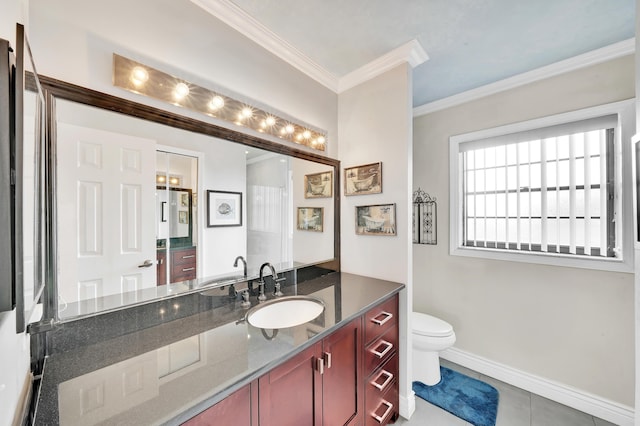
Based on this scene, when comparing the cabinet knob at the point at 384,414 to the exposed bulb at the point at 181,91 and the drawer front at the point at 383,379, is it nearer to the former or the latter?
the drawer front at the point at 383,379

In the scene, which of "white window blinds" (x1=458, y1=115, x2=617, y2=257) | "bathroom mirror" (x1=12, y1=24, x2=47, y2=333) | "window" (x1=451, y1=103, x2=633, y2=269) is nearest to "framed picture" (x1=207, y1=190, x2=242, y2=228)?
"bathroom mirror" (x1=12, y1=24, x2=47, y2=333)

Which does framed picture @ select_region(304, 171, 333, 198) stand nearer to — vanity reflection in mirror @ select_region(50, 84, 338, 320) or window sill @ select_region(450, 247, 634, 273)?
vanity reflection in mirror @ select_region(50, 84, 338, 320)

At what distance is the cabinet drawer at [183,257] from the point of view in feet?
3.97

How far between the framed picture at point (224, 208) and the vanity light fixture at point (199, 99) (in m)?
0.43

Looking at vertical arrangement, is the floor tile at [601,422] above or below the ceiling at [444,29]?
below

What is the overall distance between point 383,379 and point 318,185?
1405mm

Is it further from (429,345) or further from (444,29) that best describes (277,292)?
(444,29)

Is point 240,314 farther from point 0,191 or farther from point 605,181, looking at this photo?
point 605,181

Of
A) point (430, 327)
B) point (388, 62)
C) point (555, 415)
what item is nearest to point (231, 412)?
point (430, 327)

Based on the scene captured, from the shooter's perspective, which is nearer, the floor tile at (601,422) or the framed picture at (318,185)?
the floor tile at (601,422)

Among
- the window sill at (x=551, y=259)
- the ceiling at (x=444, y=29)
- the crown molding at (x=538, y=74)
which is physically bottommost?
the window sill at (x=551, y=259)

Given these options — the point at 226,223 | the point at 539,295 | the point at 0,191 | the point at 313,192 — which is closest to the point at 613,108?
the point at 539,295

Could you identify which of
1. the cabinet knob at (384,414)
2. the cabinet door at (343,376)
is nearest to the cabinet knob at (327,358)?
the cabinet door at (343,376)

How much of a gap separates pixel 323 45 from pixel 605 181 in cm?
221
